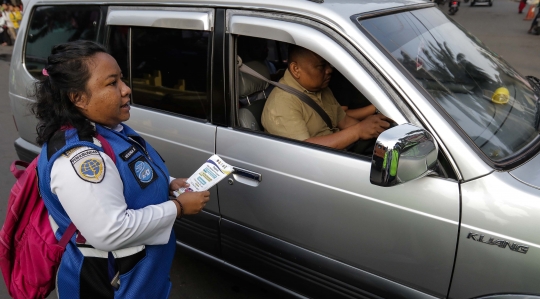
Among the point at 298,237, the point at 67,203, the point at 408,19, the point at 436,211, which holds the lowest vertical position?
the point at 298,237

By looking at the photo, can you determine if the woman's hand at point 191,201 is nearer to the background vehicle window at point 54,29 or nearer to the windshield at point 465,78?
the windshield at point 465,78

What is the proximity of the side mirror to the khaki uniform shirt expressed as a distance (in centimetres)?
72

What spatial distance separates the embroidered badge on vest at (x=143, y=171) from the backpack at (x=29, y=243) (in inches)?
13.2

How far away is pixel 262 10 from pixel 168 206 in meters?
1.07

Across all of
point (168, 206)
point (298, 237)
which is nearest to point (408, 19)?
point (298, 237)

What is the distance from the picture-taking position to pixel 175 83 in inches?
99.7

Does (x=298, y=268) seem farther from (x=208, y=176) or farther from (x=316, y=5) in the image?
(x=316, y=5)

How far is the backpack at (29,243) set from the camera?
1.61 metres

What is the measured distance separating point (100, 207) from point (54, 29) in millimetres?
2368

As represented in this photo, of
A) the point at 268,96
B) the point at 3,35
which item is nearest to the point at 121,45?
the point at 268,96

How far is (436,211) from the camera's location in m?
1.71

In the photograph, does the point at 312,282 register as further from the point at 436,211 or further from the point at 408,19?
the point at 408,19

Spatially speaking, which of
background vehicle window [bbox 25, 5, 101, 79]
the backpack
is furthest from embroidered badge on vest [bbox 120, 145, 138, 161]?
background vehicle window [bbox 25, 5, 101, 79]

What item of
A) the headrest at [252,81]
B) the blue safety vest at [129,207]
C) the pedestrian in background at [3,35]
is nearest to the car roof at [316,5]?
the headrest at [252,81]
